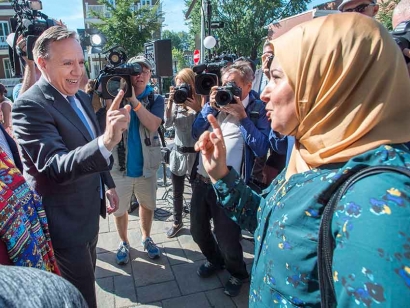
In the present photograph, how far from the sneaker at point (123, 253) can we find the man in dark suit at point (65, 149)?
93 cm

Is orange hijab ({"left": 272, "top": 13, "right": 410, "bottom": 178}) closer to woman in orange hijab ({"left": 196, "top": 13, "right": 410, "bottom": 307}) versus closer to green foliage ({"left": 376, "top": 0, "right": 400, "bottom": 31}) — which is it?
woman in orange hijab ({"left": 196, "top": 13, "right": 410, "bottom": 307})

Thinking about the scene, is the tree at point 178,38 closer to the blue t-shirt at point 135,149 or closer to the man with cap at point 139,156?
the man with cap at point 139,156

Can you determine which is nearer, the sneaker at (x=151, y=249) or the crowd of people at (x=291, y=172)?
the crowd of people at (x=291, y=172)

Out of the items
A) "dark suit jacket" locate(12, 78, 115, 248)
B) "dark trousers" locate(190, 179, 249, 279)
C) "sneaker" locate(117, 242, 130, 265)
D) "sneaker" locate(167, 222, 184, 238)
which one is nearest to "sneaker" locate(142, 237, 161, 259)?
"sneaker" locate(117, 242, 130, 265)

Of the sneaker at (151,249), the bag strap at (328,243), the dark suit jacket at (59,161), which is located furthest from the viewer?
the sneaker at (151,249)

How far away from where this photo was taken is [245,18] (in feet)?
83.0

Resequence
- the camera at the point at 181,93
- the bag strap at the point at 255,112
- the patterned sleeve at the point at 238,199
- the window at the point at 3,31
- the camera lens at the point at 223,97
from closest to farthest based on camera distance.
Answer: the patterned sleeve at the point at 238,199, the camera lens at the point at 223,97, the bag strap at the point at 255,112, the camera at the point at 181,93, the window at the point at 3,31

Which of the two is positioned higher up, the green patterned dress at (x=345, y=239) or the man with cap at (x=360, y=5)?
the man with cap at (x=360, y=5)

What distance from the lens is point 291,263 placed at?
889 mm

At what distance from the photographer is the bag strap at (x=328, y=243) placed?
2.48 ft

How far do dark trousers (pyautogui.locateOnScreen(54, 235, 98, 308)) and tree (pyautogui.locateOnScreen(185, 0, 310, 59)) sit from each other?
25.1 m

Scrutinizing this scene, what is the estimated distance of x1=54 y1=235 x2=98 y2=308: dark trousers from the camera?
1.66 metres

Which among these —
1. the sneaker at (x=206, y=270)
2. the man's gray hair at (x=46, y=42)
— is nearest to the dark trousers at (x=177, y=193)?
the sneaker at (x=206, y=270)

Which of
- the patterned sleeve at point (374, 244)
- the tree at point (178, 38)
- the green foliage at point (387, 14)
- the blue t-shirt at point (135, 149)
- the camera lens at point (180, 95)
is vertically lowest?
the blue t-shirt at point (135, 149)
